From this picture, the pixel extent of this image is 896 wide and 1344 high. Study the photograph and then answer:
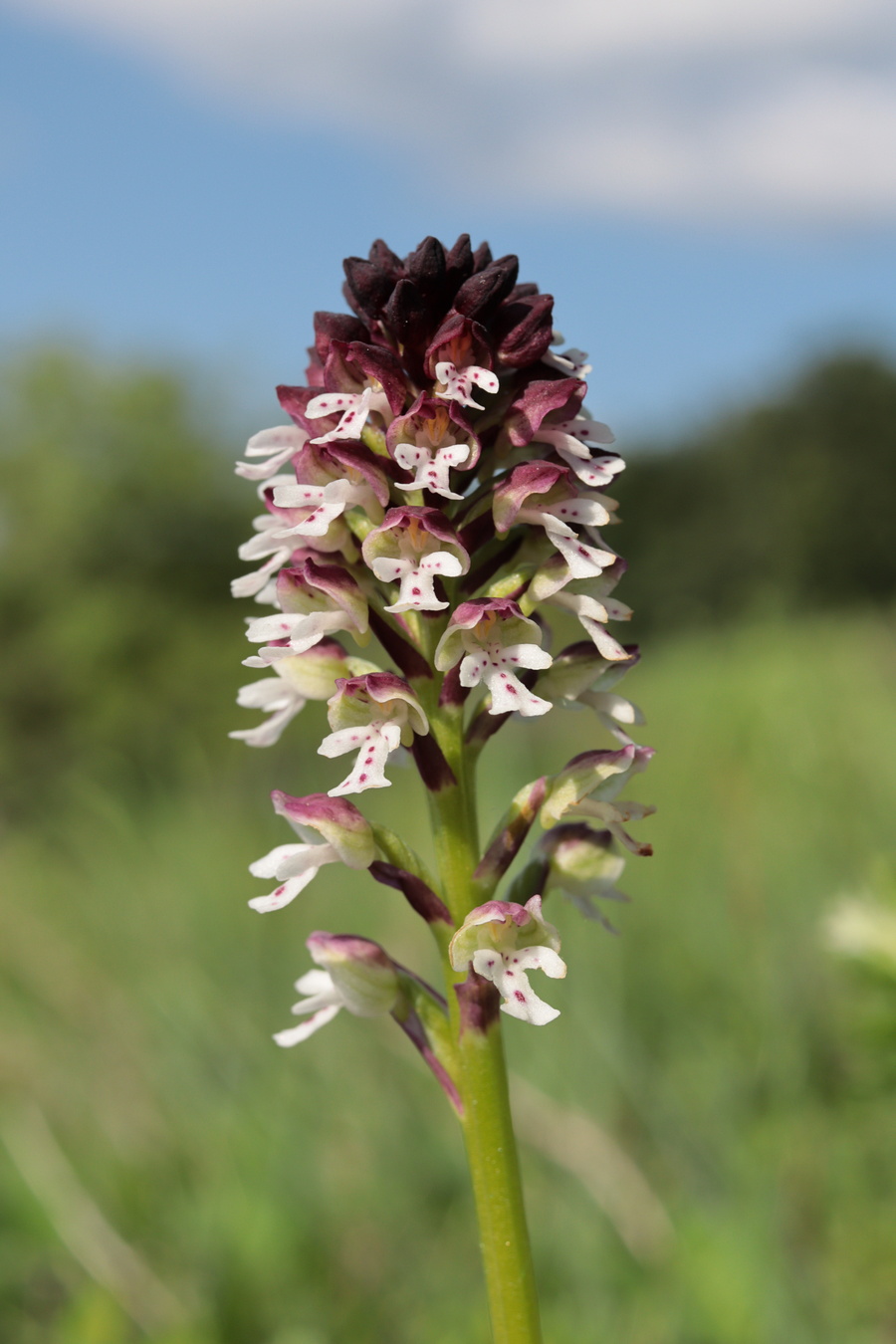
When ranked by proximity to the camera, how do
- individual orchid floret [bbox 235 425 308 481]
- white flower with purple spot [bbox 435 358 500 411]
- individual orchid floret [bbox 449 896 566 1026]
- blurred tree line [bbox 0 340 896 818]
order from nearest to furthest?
1. individual orchid floret [bbox 449 896 566 1026]
2. white flower with purple spot [bbox 435 358 500 411]
3. individual orchid floret [bbox 235 425 308 481]
4. blurred tree line [bbox 0 340 896 818]

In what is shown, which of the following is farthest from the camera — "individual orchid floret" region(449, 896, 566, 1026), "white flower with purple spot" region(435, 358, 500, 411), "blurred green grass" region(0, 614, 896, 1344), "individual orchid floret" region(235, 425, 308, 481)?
"blurred green grass" region(0, 614, 896, 1344)

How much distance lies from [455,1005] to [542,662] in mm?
474

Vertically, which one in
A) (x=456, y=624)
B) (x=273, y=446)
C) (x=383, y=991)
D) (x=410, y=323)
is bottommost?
(x=383, y=991)

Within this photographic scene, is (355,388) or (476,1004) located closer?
(476,1004)

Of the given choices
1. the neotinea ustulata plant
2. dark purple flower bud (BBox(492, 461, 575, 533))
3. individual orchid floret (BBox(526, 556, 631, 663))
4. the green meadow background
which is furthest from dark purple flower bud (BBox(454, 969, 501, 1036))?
the green meadow background

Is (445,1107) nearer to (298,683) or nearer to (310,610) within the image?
(298,683)

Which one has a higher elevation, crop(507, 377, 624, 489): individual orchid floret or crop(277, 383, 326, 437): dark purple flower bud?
crop(277, 383, 326, 437): dark purple flower bud

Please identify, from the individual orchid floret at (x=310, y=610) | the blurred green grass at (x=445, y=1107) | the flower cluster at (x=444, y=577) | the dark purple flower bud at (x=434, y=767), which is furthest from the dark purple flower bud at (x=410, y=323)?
the blurred green grass at (x=445, y=1107)

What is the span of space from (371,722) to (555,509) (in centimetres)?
40

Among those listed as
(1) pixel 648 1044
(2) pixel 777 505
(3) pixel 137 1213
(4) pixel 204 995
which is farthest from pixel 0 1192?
(2) pixel 777 505

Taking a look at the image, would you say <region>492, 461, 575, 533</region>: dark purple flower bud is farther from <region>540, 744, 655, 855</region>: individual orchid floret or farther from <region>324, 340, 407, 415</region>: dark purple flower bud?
<region>540, 744, 655, 855</region>: individual orchid floret

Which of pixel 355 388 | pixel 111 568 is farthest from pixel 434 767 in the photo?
pixel 111 568

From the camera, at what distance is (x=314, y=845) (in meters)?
1.61

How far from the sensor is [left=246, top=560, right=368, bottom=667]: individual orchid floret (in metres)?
1.55
